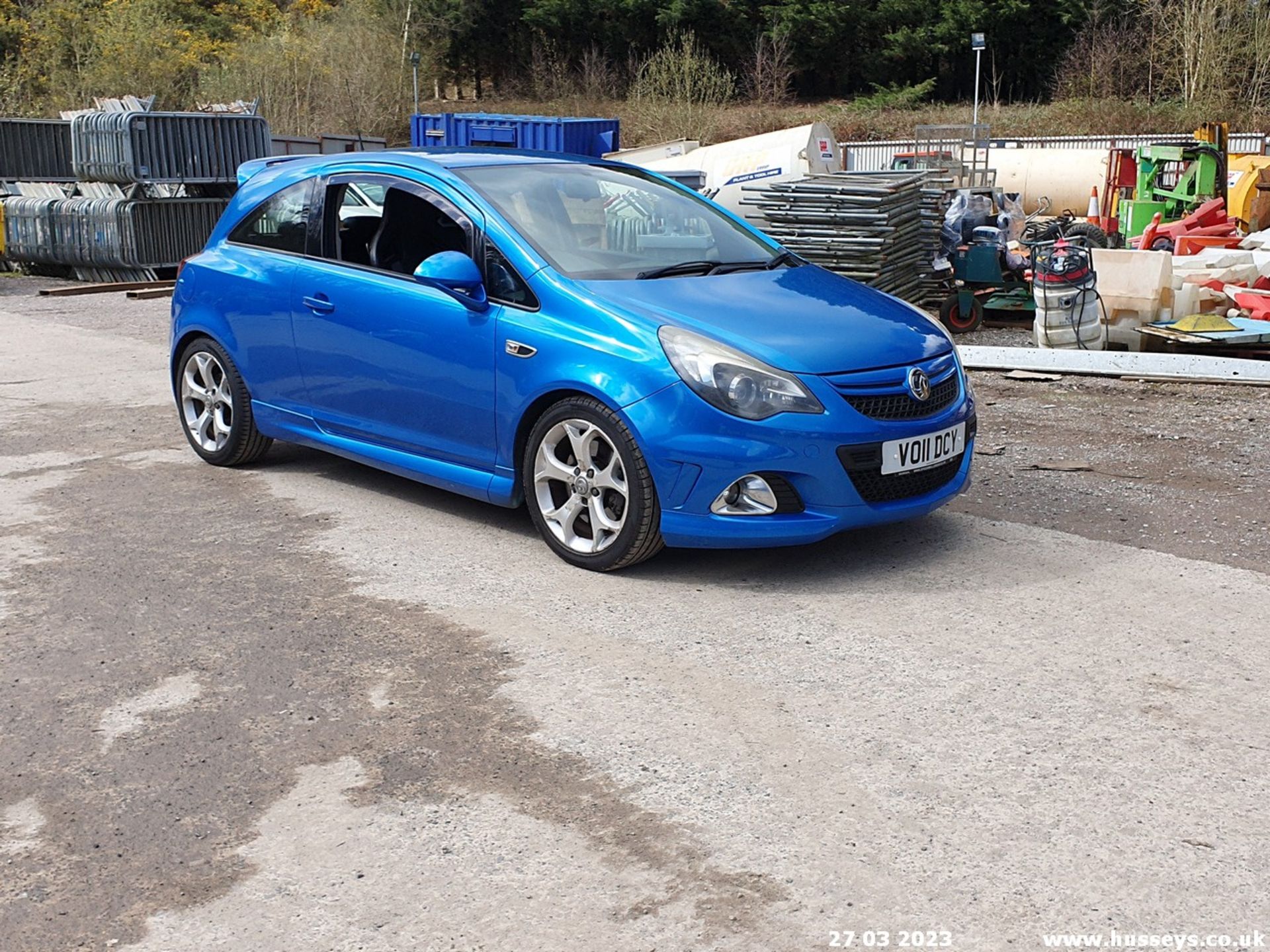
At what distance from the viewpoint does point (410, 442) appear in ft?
20.1

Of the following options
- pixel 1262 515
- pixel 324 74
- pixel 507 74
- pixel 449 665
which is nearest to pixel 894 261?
pixel 1262 515

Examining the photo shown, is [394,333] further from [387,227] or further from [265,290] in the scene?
[265,290]

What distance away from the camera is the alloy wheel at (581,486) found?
5.35 metres

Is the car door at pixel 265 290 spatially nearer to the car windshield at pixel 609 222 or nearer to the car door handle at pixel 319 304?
the car door handle at pixel 319 304

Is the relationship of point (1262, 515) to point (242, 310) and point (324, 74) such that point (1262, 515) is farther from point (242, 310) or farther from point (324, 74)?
point (324, 74)

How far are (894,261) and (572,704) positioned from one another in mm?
9592

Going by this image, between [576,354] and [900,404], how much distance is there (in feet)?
4.15

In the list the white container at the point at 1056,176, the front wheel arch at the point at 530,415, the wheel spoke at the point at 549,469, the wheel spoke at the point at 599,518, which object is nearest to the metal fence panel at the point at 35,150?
the white container at the point at 1056,176

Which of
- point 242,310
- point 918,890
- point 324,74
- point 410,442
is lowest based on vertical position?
point 918,890

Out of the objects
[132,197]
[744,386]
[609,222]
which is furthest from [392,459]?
[132,197]

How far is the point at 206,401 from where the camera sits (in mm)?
7344

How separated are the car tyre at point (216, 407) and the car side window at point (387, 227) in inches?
39.3

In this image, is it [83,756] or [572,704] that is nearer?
[83,756]

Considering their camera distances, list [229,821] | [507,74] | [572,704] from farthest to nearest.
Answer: [507,74]
[572,704]
[229,821]
